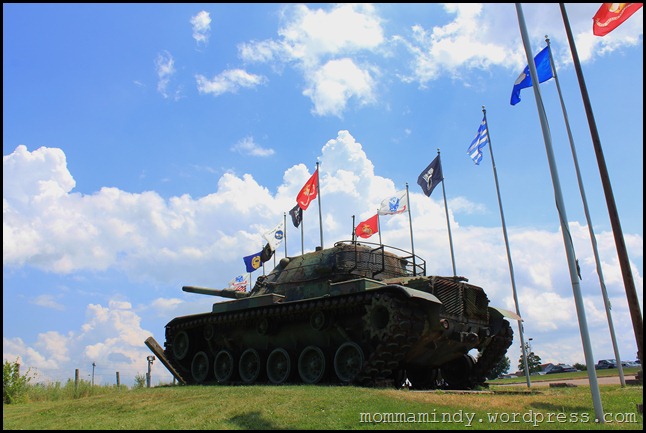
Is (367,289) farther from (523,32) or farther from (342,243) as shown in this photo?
(523,32)

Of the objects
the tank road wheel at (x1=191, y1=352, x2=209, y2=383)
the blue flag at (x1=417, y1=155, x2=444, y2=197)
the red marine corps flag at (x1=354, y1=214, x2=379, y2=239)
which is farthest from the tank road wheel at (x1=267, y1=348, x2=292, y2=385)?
the blue flag at (x1=417, y1=155, x2=444, y2=197)

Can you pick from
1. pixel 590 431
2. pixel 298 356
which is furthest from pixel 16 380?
pixel 590 431

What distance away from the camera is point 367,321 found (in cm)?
1545

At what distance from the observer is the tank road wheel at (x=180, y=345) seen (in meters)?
22.2

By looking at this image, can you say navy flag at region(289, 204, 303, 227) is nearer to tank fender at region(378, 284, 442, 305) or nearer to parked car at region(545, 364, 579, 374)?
tank fender at region(378, 284, 442, 305)

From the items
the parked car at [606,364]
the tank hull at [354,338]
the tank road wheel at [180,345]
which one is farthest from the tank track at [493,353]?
the parked car at [606,364]

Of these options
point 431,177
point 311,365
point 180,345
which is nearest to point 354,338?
point 311,365

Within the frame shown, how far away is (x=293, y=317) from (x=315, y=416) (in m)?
8.08

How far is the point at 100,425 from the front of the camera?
10.7 meters

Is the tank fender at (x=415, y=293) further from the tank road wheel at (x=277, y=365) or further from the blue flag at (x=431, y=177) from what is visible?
the blue flag at (x=431, y=177)

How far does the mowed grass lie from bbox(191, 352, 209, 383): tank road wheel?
7401mm

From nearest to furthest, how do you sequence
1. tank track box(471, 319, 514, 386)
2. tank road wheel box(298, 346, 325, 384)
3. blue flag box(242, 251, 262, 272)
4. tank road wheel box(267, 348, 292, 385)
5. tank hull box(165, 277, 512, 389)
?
tank hull box(165, 277, 512, 389) < tank road wheel box(298, 346, 325, 384) < tank track box(471, 319, 514, 386) < tank road wheel box(267, 348, 292, 385) < blue flag box(242, 251, 262, 272)

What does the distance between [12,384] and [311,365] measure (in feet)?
33.7

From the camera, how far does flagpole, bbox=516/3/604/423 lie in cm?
1001
